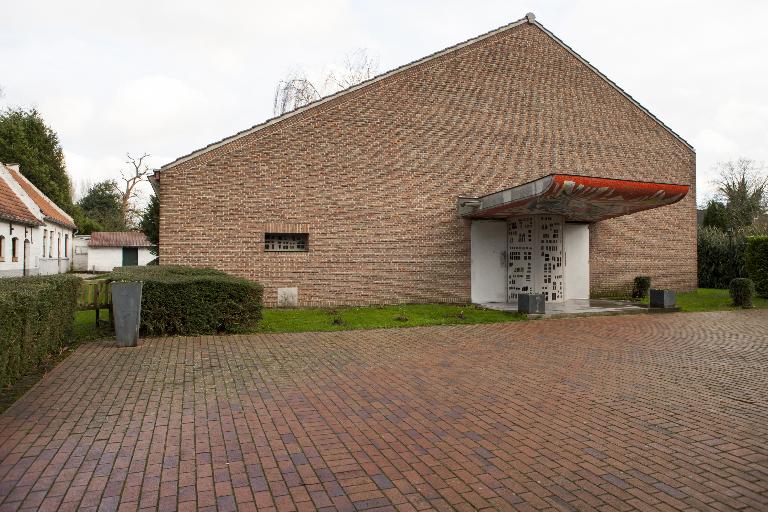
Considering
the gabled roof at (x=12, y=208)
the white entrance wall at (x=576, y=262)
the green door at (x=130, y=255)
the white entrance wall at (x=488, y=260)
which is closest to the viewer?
the white entrance wall at (x=488, y=260)

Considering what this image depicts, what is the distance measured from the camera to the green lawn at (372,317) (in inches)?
445

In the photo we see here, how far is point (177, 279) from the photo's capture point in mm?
9812

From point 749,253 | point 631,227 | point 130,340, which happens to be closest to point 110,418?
point 130,340

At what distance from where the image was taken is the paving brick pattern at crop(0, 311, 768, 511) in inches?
138

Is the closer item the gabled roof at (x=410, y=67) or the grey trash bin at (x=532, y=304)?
the grey trash bin at (x=532, y=304)

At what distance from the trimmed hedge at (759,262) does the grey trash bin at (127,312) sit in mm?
20351

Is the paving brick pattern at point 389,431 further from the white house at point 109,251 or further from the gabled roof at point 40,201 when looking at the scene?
the white house at point 109,251

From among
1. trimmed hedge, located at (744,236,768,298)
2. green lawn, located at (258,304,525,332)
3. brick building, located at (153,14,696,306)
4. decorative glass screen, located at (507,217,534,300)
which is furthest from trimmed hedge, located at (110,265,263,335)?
trimmed hedge, located at (744,236,768,298)

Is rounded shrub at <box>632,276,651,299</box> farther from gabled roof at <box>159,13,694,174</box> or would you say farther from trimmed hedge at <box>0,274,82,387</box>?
trimmed hedge at <box>0,274,82,387</box>

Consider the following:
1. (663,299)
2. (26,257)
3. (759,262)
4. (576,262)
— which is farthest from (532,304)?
(26,257)

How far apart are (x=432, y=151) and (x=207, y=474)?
13.3 meters

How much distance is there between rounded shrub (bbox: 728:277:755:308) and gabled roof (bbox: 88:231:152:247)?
42627 millimetres

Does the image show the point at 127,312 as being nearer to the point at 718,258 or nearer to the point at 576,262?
the point at 576,262

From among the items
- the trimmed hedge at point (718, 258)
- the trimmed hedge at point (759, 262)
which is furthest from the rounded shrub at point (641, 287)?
the trimmed hedge at point (718, 258)
